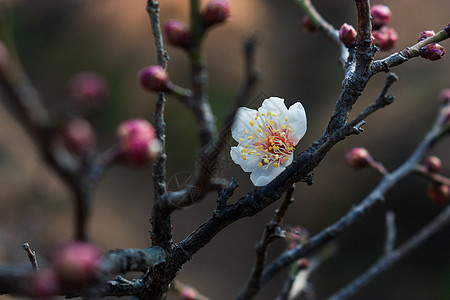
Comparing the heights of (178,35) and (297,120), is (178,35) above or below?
above

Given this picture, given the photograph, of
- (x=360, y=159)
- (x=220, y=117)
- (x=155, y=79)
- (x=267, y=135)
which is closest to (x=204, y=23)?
(x=155, y=79)

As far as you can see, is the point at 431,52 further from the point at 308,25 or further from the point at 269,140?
the point at 308,25

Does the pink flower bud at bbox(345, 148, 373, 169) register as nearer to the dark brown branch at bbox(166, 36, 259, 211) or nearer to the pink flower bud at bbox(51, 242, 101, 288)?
the dark brown branch at bbox(166, 36, 259, 211)

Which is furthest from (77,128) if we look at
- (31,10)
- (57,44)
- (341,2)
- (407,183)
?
(31,10)

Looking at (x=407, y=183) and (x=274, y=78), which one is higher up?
(x=274, y=78)

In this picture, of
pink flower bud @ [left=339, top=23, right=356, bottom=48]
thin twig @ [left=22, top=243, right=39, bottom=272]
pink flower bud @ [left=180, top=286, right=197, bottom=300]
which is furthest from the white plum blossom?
pink flower bud @ [left=180, top=286, right=197, bottom=300]

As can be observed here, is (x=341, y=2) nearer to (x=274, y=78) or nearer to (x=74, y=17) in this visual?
(x=274, y=78)

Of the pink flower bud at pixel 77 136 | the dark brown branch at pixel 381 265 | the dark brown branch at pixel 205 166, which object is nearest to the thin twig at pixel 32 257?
the dark brown branch at pixel 205 166
